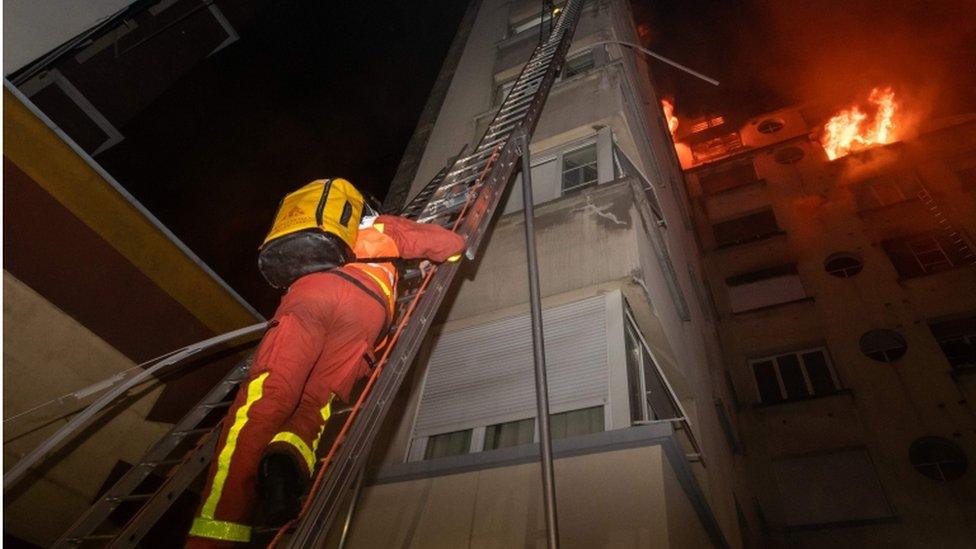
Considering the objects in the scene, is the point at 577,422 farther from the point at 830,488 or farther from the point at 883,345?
the point at 883,345

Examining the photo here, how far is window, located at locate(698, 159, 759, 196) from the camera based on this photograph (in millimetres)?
21750

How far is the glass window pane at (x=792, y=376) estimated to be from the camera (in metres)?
14.3

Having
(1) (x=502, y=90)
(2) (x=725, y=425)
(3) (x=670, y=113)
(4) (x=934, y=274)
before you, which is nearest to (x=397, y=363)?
(1) (x=502, y=90)

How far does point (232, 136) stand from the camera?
32.3 ft

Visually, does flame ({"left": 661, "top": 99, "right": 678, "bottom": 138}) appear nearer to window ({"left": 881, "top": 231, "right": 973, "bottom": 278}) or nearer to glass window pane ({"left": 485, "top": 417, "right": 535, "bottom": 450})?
window ({"left": 881, "top": 231, "right": 973, "bottom": 278})

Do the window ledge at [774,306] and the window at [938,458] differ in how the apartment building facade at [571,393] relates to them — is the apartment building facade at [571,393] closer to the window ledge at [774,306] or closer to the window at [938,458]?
the window at [938,458]

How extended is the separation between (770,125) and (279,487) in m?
25.6

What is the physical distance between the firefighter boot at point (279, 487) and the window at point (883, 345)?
15555mm

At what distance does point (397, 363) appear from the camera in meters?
3.11

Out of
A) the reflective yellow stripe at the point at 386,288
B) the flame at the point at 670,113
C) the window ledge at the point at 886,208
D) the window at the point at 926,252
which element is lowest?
the reflective yellow stripe at the point at 386,288

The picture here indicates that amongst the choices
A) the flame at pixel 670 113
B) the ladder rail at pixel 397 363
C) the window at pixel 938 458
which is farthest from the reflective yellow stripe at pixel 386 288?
the flame at pixel 670 113

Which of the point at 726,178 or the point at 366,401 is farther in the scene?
the point at 726,178

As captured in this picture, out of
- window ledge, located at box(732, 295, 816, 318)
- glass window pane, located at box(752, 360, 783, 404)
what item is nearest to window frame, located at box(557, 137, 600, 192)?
glass window pane, located at box(752, 360, 783, 404)

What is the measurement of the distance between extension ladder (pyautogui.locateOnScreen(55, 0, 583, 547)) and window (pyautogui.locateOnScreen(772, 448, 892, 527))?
1154 centimetres
